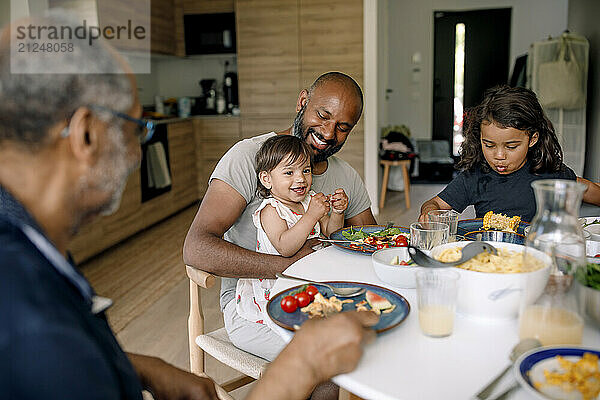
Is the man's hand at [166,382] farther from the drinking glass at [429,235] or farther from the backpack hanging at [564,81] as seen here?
the backpack hanging at [564,81]

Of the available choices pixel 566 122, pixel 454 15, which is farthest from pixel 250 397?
pixel 454 15

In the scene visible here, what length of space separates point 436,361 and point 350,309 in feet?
0.76

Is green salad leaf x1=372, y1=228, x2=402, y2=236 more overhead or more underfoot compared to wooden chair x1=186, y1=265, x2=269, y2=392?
more overhead

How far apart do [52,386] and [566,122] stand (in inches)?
198

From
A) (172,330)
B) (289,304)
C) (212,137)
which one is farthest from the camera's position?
(212,137)

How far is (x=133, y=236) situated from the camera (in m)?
4.55

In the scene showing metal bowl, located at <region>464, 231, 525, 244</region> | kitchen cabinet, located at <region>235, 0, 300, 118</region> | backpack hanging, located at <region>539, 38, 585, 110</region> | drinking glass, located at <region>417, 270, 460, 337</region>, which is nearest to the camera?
drinking glass, located at <region>417, 270, 460, 337</region>

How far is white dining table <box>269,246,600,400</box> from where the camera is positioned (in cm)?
82

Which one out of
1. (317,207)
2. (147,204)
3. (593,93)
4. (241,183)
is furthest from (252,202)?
(593,93)

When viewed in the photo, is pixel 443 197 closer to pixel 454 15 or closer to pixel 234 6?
pixel 234 6

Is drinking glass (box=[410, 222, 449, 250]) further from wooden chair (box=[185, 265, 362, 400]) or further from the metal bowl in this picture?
wooden chair (box=[185, 265, 362, 400])

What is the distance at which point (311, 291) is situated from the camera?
1144mm

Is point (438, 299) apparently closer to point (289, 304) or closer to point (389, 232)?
point (289, 304)

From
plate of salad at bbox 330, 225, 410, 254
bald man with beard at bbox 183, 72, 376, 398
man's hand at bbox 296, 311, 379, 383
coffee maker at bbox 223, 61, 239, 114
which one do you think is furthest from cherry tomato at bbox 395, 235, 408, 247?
coffee maker at bbox 223, 61, 239, 114
